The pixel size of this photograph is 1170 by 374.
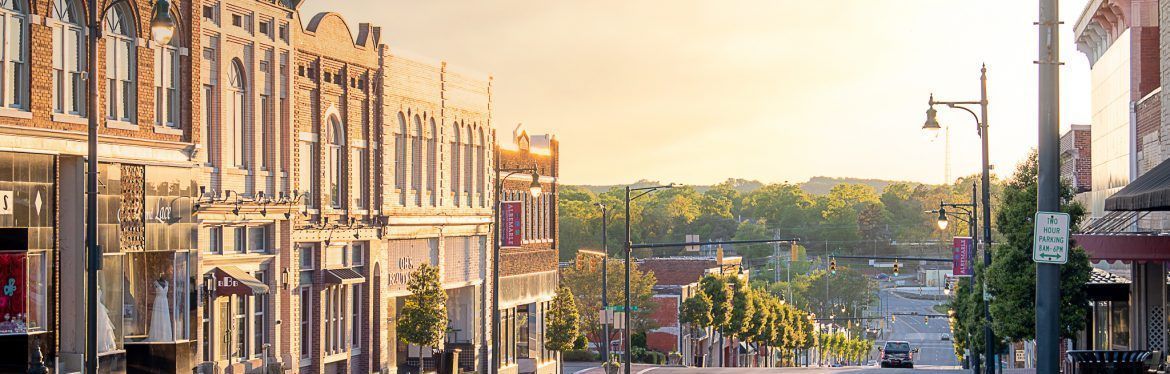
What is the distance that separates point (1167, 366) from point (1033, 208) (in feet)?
24.4

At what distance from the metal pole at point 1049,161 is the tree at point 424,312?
30.4 m

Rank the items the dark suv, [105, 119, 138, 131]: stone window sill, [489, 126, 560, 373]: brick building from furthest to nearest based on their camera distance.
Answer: the dark suv → [489, 126, 560, 373]: brick building → [105, 119, 138, 131]: stone window sill

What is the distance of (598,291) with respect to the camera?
3652 inches

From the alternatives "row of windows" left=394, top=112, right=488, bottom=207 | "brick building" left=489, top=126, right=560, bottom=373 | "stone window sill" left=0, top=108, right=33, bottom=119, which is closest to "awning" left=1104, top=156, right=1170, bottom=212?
"stone window sill" left=0, top=108, right=33, bottom=119

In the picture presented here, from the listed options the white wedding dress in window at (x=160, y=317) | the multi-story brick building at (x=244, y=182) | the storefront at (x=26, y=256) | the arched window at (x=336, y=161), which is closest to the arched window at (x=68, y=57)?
the storefront at (x=26, y=256)

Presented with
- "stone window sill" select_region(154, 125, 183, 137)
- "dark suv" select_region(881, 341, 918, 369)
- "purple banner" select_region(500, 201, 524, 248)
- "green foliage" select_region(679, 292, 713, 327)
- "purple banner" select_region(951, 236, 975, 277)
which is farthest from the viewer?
"green foliage" select_region(679, 292, 713, 327)

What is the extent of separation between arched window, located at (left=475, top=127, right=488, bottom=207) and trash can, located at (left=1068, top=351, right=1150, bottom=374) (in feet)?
104

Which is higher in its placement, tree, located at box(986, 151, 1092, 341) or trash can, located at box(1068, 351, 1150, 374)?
tree, located at box(986, 151, 1092, 341)

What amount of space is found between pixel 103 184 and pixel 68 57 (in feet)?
8.77

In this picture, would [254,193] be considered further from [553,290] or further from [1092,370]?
[553,290]

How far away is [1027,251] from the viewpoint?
30.9 m

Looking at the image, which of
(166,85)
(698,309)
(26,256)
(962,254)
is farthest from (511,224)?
(26,256)

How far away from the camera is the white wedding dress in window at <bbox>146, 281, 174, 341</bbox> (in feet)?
104

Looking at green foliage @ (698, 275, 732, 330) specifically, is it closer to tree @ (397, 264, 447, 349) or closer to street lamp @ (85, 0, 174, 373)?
tree @ (397, 264, 447, 349)
